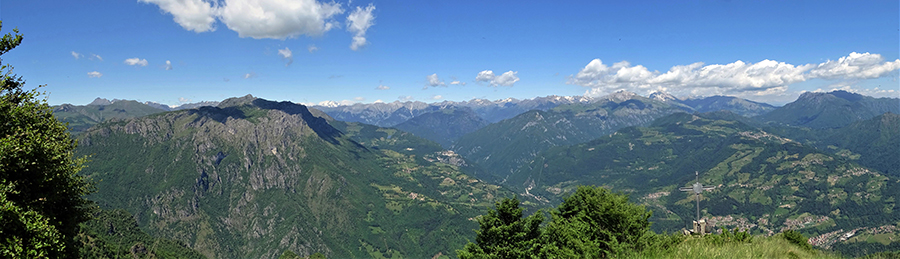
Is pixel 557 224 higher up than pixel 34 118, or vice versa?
pixel 34 118

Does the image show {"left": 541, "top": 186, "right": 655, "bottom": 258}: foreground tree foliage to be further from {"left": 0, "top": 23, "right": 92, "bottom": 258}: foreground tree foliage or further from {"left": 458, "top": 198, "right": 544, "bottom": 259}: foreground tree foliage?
{"left": 0, "top": 23, "right": 92, "bottom": 258}: foreground tree foliage

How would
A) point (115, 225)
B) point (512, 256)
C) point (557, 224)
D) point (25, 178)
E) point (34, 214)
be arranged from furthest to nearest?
point (115, 225) → point (557, 224) → point (512, 256) → point (25, 178) → point (34, 214)

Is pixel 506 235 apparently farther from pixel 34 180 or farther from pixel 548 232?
pixel 34 180

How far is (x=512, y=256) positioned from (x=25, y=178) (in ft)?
91.3

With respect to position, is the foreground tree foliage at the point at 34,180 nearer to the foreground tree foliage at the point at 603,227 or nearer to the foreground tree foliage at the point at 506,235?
the foreground tree foliage at the point at 506,235

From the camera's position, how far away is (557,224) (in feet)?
113

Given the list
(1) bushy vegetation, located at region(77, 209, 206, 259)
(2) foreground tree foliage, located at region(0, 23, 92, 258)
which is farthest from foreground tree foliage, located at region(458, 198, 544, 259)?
(1) bushy vegetation, located at region(77, 209, 206, 259)

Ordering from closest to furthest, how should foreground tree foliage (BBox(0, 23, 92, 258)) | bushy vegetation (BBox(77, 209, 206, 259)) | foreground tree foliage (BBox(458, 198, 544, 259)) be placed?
foreground tree foliage (BBox(0, 23, 92, 258)) < foreground tree foliage (BBox(458, 198, 544, 259)) < bushy vegetation (BBox(77, 209, 206, 259))

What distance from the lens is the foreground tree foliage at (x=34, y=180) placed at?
1436cm

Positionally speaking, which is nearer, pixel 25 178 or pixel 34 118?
pixel 25 178

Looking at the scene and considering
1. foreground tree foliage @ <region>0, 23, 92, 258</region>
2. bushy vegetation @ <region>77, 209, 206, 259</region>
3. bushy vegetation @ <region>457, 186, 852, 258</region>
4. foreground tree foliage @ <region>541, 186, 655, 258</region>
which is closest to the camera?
foreground tree foliage @ <region>0, 23, 92, 258</region>

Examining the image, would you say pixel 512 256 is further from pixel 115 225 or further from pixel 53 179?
pixel 115 225

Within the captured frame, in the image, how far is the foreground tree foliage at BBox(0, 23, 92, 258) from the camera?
14359 millimetres

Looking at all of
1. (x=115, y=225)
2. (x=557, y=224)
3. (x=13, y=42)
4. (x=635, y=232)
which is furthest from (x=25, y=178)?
(x=115, y=225)
